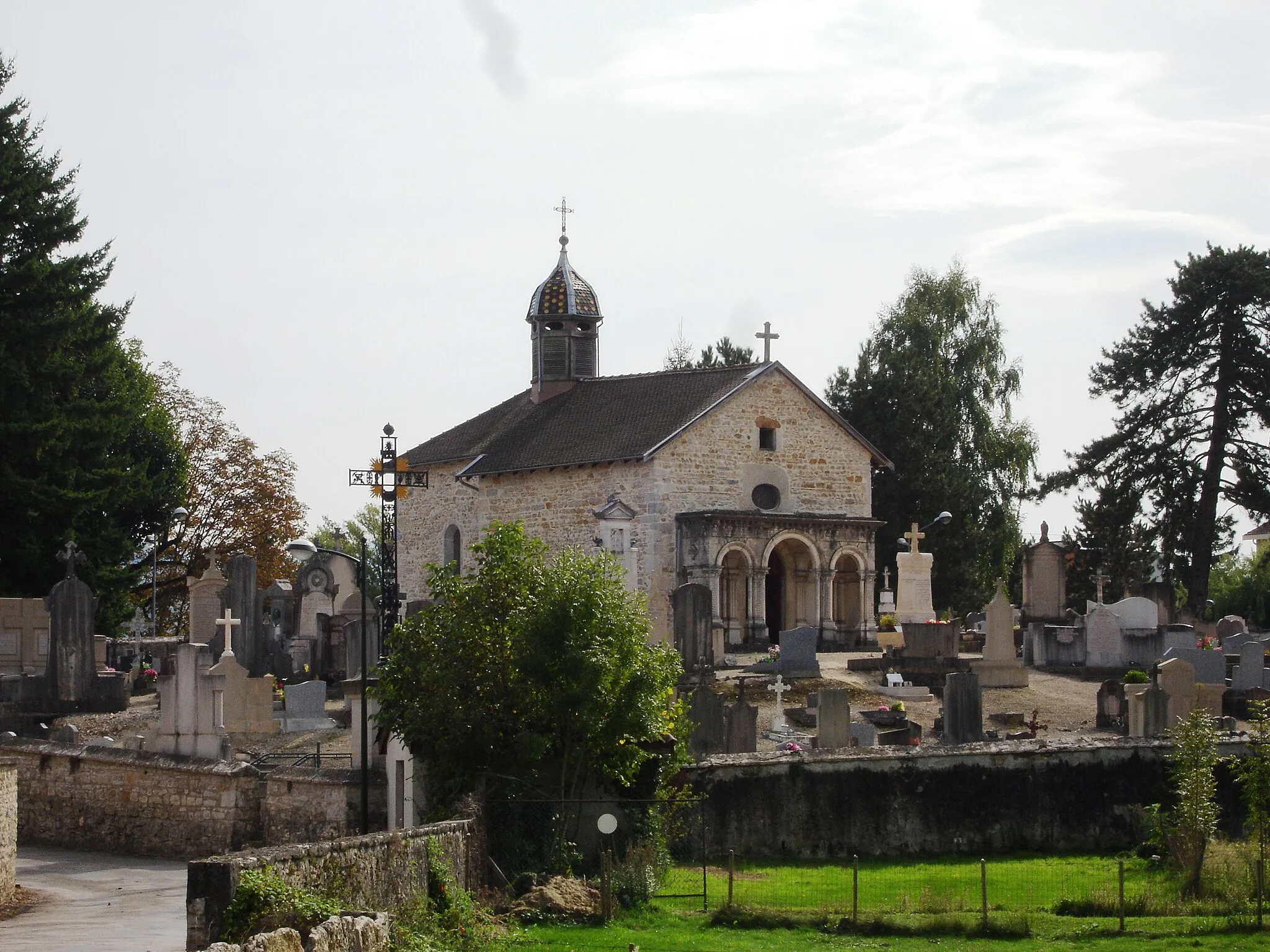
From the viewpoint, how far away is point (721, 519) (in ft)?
127

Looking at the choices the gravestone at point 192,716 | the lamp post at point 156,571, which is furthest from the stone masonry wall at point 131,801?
the lamp post at point 156,571

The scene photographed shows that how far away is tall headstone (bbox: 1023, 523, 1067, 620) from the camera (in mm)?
36531

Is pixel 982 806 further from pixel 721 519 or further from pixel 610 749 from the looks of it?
pixel 721 519

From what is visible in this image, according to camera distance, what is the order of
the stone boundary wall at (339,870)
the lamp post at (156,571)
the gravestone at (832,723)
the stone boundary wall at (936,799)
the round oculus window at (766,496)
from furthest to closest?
the lamp post at (156,571), the round oculus window at (766,496), the gravestone at (832,723), the stone boundary wall at (936,799), the stone boundary wall at (339,870)

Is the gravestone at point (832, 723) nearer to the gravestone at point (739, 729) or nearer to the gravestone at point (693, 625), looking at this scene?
the gravestone at point (739, 729)

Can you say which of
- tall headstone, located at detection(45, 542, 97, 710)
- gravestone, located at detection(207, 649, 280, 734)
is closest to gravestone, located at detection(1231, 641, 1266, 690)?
gravestone, located at detection(207, 649, 280, 734)

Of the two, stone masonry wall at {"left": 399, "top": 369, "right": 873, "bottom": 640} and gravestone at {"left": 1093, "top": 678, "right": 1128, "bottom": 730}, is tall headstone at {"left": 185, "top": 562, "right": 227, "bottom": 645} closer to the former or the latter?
stone masonry wall at {"left": 399, "top": 369, "right": 873, "bottom": 640}

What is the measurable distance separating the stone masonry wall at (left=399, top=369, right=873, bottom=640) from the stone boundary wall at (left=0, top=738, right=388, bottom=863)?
16.1 meters

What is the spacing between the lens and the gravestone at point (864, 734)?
23.0 meters

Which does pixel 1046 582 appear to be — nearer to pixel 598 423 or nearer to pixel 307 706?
pixel 598 423

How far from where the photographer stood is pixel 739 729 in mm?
21578

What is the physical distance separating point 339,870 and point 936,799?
27.1 ft

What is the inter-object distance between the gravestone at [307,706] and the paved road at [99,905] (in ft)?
18.0

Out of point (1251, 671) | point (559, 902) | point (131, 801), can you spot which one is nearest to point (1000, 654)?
point (1251, 671)
